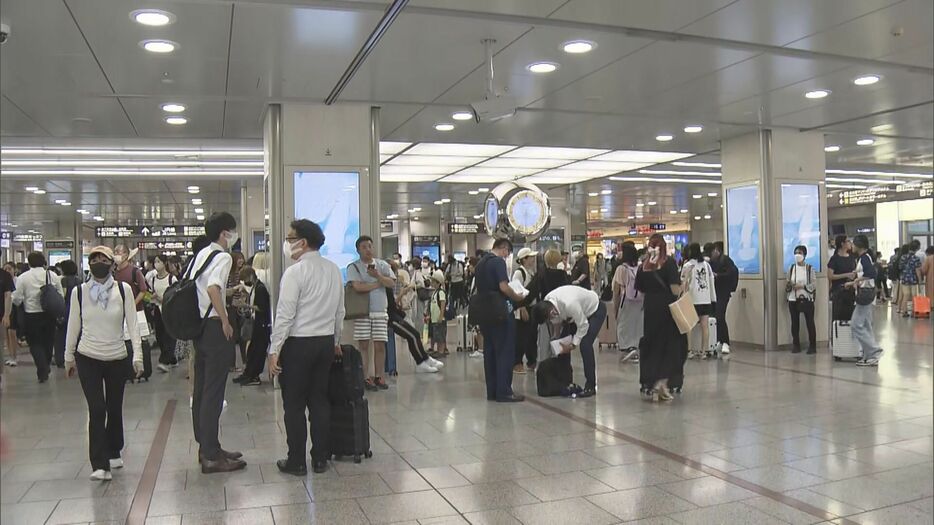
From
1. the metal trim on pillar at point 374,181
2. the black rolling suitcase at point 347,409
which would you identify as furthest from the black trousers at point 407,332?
the black rolling suitcase at point 347,409

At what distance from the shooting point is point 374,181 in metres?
9.23

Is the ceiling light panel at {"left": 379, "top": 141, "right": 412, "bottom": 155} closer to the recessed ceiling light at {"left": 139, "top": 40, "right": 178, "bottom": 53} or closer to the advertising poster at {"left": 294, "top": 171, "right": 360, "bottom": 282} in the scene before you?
the advertising poster at {"left": 294, "top": 171, "right": 360, "bottom": 282}

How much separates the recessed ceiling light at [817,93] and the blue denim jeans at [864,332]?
103 inches

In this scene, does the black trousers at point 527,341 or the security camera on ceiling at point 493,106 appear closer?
the security camera on ceiling at point 493,106

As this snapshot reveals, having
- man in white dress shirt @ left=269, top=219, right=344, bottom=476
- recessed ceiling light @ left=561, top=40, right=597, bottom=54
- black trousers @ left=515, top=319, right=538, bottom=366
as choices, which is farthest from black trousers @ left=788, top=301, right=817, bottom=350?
man in white dress shirt @ left=269, top=219, right=344, bottom=476

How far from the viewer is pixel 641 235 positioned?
4291cm

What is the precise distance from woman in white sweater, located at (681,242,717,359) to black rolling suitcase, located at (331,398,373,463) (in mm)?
6197

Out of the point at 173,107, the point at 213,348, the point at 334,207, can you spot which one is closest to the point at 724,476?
the point at 213,348

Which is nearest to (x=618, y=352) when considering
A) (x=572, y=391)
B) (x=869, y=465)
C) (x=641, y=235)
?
(x=572, y=391)

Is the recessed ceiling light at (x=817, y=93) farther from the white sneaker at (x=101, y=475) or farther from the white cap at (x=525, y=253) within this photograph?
the white sneaker at (x=101, y=475)

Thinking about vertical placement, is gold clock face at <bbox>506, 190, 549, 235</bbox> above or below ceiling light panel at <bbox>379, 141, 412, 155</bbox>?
below

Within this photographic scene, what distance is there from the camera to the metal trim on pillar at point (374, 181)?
360 inches

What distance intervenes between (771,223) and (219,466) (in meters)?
9.26

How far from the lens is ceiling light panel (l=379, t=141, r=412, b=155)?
12.3m
